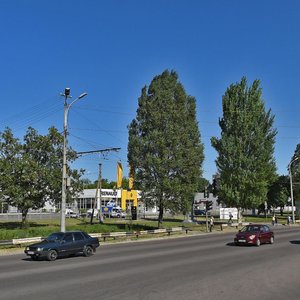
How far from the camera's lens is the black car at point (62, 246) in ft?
69.1

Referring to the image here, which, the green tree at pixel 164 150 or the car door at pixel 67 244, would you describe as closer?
the car door at pixel 67 244

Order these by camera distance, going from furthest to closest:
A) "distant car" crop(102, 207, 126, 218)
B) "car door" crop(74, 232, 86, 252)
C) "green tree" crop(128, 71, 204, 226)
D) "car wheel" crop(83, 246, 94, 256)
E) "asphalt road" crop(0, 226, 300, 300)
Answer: "distant car" crop(102, 207, 126, 218), "green tree" crop(128, 71, 204, 226), "car wheel" crop(83, 246, 94, 256), "car door" crop(74, 232, 86, 252), "asphalt road" crop(0, 226, 300, 300)

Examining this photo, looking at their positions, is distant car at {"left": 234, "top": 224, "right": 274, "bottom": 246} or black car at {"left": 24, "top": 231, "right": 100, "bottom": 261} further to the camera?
distant car at {"left": 234, "top": 224, "right": 274, "bottom": 246}

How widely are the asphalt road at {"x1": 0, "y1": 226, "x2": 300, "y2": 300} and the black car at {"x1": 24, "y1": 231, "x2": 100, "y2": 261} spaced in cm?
85

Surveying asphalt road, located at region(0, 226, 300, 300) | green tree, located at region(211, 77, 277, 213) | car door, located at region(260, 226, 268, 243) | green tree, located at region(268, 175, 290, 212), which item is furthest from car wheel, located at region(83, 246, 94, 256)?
green tree, located at region(268, 175, 290, 212)

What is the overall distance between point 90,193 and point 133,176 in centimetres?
6759

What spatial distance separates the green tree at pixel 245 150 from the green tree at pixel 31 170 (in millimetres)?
23237

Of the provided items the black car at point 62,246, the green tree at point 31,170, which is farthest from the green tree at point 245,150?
the black car at point 62,246

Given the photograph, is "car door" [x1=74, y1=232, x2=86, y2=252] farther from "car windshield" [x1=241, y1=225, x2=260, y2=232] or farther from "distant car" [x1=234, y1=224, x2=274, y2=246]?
"car windshield" [x1=241, y1=225, x2=260, y2=232]

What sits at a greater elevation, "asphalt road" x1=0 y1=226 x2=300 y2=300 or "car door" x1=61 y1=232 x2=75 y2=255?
"car door" x1=61 y1=232 x2=75 y2=255

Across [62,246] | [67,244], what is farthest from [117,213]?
[62,246]

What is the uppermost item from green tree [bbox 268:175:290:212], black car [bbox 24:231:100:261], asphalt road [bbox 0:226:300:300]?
green tree [bbox 268:175:290:212]

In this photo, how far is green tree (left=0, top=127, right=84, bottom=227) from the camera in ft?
135

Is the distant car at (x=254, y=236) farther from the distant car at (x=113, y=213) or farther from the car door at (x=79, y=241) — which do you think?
the distant car at (x=113, y=213)
